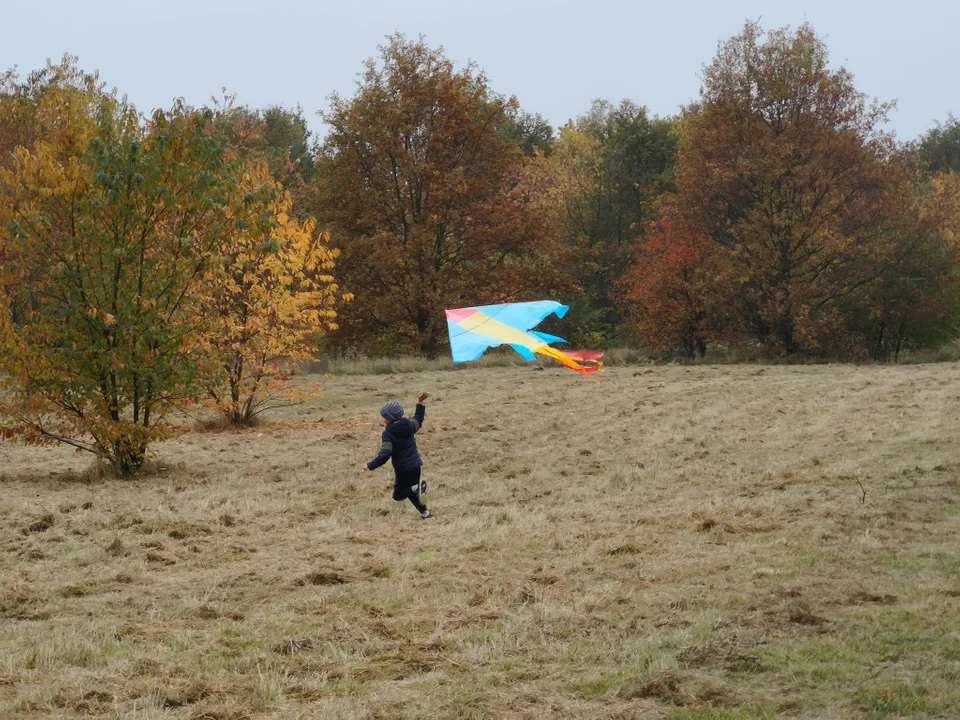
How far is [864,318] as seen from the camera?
35094 millimetres

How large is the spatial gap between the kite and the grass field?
5.68 ft

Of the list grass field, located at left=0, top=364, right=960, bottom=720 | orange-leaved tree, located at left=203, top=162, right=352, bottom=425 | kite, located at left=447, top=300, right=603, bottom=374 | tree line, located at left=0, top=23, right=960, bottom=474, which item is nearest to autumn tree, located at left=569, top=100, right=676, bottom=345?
tree line, located at left=0, top=23, right=960, bottom=474

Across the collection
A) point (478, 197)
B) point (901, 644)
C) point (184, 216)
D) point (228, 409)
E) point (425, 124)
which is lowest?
point (901, 644)

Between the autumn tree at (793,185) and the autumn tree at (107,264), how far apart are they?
74.1 ft

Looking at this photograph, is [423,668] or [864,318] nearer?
[423,668]

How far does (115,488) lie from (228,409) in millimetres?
6853

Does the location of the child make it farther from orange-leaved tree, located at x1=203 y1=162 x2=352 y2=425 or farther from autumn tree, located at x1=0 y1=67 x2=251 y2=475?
orange-leaved tree, located at x1=203 y1=162 x2=352 y2=425

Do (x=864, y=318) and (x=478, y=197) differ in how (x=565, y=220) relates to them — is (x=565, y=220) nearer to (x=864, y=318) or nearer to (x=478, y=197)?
(x=478, y=197)

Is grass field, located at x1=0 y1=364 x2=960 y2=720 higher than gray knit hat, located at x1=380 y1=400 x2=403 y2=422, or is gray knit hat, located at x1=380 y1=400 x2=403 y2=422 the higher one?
gray knit hat, located at x1=380 y1=400 x2=403 y2=422

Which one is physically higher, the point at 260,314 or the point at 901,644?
the point at 260,314

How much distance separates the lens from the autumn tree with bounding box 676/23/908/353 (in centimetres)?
3416

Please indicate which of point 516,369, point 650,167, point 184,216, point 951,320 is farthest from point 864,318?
point 184,216

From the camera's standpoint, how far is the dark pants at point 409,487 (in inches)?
478

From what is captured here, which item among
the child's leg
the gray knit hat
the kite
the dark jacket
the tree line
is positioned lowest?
the child's leg
